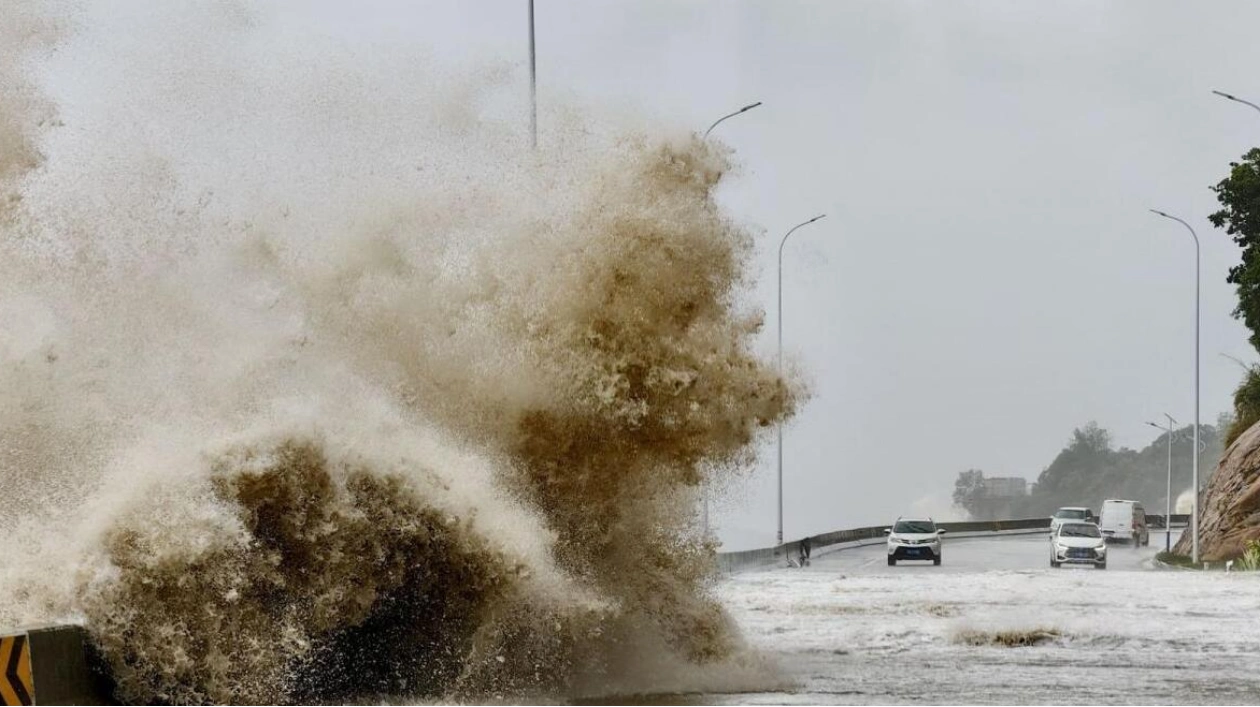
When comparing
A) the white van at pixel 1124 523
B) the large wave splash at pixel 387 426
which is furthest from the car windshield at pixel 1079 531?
the large wave splash at pixel 387 426

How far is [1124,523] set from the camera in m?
90.4

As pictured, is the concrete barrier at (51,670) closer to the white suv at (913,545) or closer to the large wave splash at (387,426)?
the large wave splash at (387,426)

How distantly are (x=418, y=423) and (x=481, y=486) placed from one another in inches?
43.5

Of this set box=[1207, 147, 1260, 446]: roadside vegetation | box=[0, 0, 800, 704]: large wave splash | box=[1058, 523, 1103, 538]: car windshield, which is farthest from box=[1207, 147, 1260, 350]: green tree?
box=[0, 0, 800, 704]: large wave splash

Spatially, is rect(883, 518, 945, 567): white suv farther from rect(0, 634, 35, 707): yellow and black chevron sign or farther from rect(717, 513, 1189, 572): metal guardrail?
rect(0, 634, 35, 707): yellow and black chevron sign

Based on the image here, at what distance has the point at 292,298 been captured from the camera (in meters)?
18.3

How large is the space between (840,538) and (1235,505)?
61.9ft

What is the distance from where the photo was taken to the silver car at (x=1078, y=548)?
58281mm

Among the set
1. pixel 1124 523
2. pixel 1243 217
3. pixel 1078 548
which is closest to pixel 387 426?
pixel 1078 548

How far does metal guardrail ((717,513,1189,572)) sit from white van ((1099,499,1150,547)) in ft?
23.9

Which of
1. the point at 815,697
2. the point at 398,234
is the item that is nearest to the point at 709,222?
the point at 398,234

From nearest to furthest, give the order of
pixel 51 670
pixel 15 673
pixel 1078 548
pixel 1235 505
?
pixel 15 673
pixel 51 670
pixel 1078 548
pixel 1235 505

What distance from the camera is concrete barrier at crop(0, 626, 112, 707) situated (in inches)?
477

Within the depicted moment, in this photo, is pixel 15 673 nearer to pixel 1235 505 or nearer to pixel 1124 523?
pixel 1235 505
